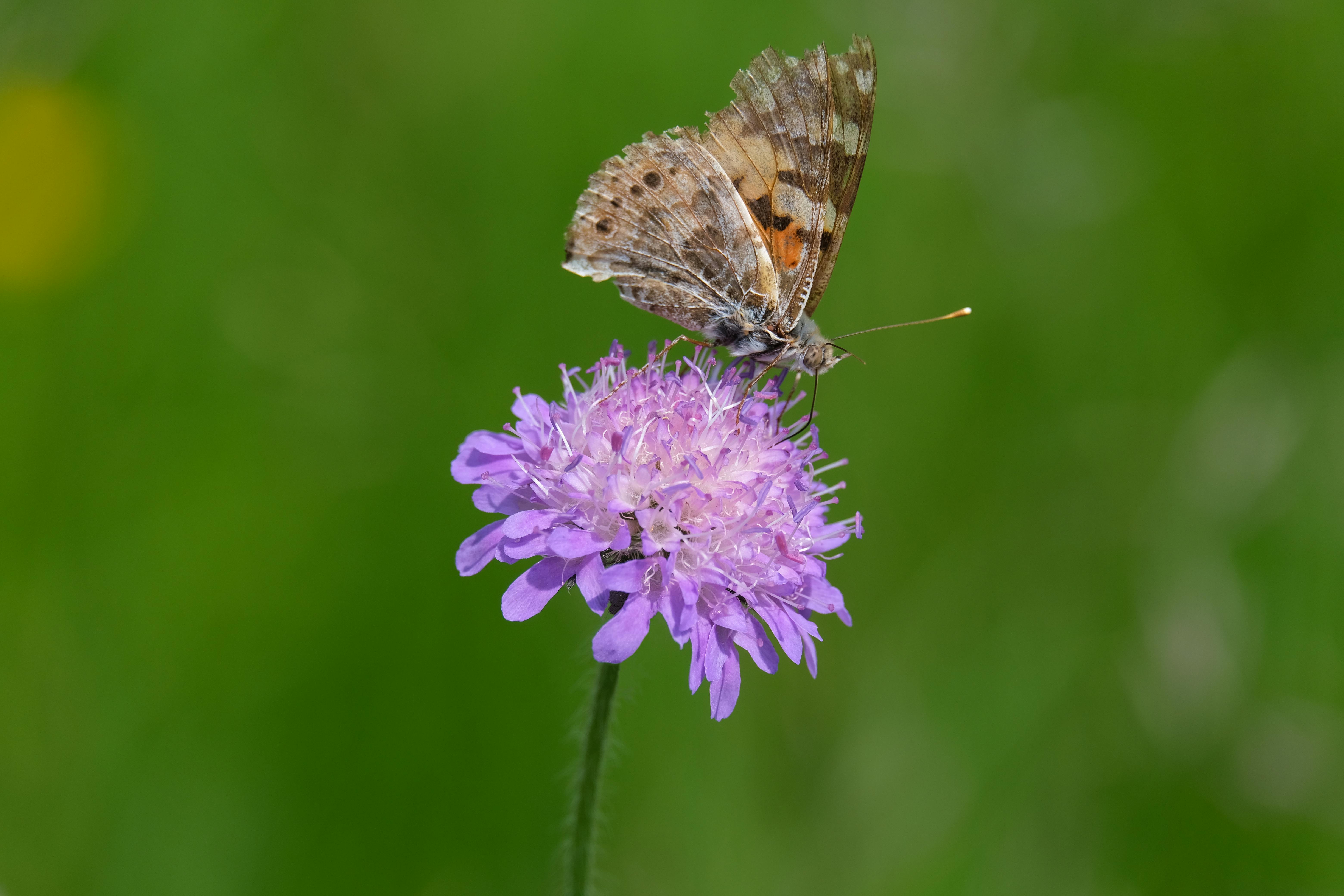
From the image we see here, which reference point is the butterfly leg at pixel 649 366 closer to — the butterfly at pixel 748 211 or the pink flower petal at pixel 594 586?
the butterfly at pixel 748 211

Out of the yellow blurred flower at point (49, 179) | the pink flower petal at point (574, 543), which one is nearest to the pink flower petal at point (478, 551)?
the pink flower petal at point (574, 543)

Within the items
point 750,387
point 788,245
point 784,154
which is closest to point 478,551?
point 750,387

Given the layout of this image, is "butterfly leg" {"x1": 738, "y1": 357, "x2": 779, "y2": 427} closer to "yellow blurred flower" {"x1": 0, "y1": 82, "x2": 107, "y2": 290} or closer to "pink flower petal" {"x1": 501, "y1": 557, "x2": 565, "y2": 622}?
"pink flower petal" {"x1": 501, "y1": 557, "x2": 565, "y2": 622}

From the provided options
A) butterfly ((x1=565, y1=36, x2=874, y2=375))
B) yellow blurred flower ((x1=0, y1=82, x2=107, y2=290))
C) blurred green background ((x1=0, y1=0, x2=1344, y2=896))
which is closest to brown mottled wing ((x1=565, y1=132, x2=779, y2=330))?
butterfly ((x1=565, y1=36, x2=874, y2=375))

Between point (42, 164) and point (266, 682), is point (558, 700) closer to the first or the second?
point (266, 682)

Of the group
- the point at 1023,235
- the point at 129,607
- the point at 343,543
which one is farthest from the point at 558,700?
the point at 1023,235

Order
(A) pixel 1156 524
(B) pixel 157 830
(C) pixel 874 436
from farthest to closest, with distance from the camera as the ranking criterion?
1. (C) pixel 874 436
2. (A) pixel 1156 524
3. (B) pixel 157 830
